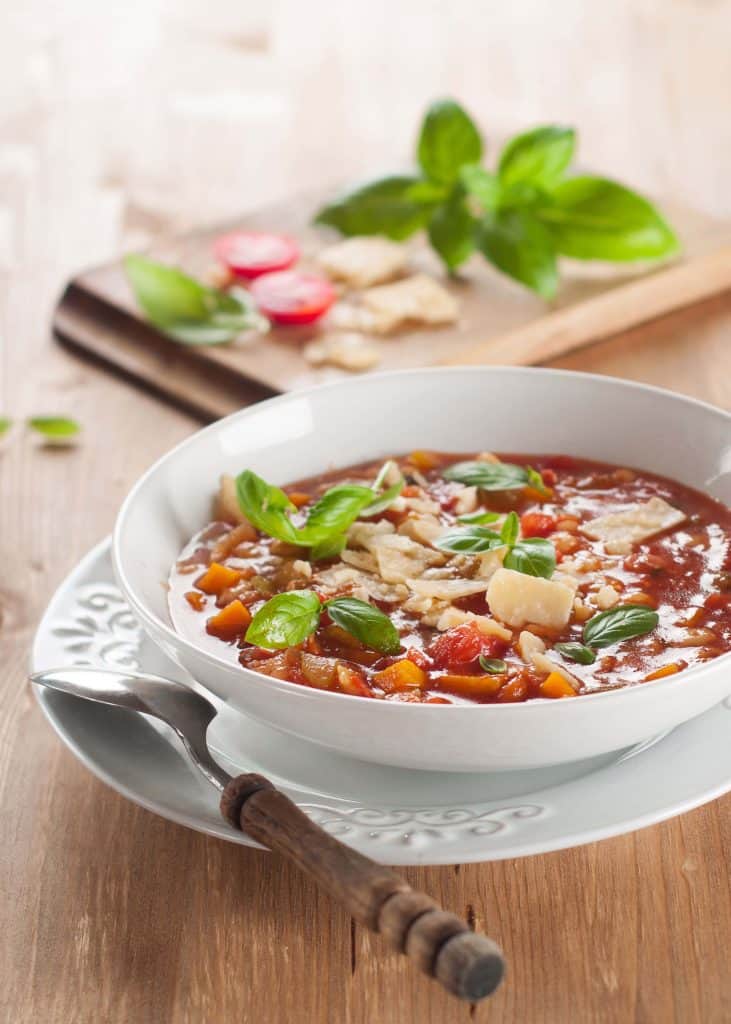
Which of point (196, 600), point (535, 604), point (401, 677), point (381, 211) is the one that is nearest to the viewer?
point (401, 677)

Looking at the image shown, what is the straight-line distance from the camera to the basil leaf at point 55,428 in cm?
384

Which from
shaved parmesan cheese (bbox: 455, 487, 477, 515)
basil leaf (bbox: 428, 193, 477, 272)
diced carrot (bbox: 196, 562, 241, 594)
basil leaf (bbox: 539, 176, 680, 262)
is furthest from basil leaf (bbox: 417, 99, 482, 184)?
diced carrot (bbox: 196, 562, 241, 594)

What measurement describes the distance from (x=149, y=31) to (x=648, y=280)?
12.9ft

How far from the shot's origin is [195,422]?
13.0ft

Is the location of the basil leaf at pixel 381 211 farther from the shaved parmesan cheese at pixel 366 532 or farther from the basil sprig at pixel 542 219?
the shaved parmesan cheese at pixel 366 532

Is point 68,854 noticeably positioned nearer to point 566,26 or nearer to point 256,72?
point 256,72

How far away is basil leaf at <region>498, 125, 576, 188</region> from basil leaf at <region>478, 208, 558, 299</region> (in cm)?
12

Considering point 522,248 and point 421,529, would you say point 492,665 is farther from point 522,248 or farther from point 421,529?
point 522,248

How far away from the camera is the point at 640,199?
4.30 m

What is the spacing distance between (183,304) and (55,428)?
624 mm

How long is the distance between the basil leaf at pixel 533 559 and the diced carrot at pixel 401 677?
1.00 feet

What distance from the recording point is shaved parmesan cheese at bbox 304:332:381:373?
393cm

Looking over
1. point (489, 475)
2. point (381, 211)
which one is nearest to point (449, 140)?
point (381, 211)

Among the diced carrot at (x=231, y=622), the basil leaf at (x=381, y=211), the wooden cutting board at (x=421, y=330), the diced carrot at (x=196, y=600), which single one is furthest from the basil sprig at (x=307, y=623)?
the basil leaf at (x=381, y=211)
